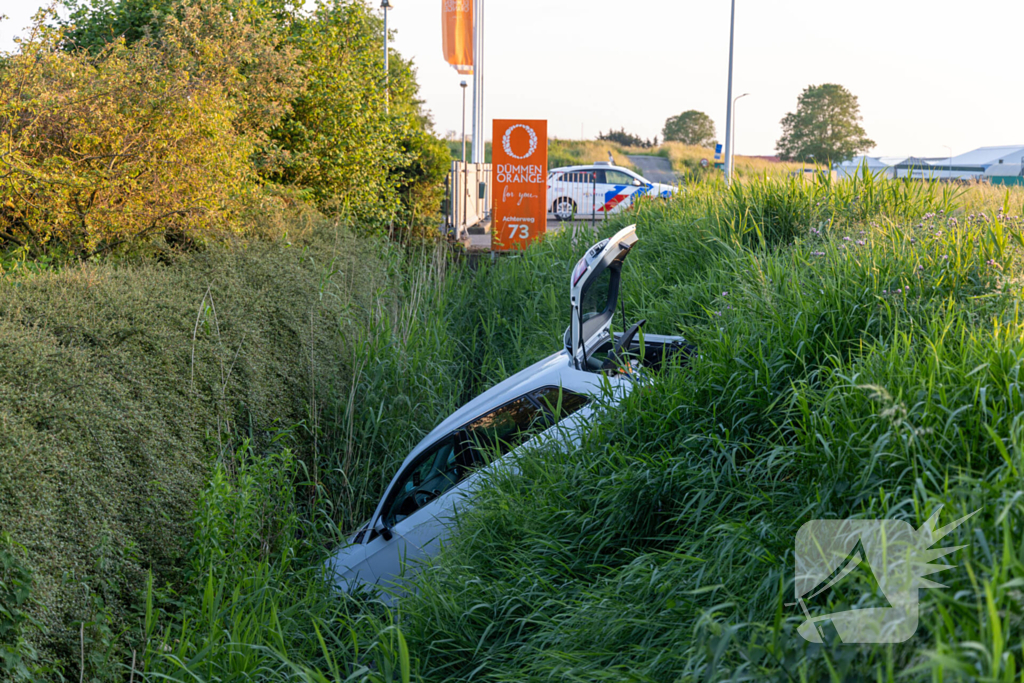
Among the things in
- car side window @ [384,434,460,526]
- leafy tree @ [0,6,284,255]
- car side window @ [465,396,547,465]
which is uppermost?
leafy tree @ [0,6,284,255]

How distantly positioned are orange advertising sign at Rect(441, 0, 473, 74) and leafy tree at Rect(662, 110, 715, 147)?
190ft

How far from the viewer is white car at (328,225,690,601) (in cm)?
395

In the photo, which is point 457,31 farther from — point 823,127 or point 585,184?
point 823,127

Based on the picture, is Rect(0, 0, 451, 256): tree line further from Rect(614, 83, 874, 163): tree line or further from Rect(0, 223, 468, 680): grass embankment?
Rect(614, 83, 874, 163): tree line

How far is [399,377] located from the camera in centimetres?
691

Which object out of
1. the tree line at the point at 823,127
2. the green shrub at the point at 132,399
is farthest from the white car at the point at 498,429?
the tree line at the point at 823,127

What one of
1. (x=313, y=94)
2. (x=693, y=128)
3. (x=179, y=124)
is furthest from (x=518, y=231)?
(x=693, y=128)

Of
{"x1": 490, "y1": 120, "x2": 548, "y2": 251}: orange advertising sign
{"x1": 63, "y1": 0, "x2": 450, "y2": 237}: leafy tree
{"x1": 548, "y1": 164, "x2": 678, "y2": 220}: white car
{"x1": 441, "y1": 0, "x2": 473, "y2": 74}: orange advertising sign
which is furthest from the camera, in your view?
{"x1": 548, "y1": 164, "x2": 678, "y2": 220}: white car

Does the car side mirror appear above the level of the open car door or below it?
below

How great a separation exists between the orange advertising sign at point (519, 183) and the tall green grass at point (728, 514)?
7.66 meters

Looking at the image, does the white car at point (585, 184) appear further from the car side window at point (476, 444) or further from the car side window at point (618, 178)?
the car side window at point (476, 444)

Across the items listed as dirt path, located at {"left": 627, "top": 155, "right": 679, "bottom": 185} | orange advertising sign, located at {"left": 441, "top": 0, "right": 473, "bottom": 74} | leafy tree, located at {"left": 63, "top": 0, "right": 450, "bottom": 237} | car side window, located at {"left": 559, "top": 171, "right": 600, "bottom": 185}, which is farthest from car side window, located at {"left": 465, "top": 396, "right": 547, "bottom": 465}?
dirt path, located at {"left": 627, "top": 155, "right": 679, "bottom": 185}

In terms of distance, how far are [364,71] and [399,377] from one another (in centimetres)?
773

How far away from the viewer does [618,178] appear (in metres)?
23.0
